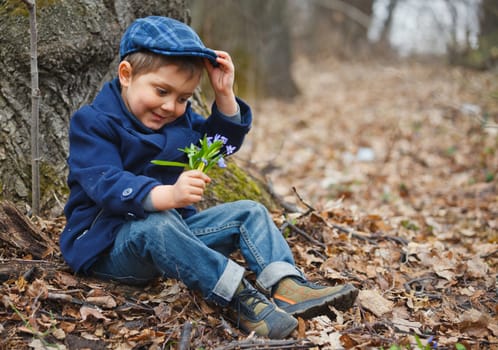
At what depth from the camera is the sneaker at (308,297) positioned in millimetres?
2631

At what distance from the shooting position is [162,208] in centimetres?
253

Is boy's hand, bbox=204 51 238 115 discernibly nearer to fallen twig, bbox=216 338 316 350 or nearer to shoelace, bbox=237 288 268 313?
shoelace, bbox=237 288 268 313

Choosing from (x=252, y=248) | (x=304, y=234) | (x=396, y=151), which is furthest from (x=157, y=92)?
(x=396, y=151)

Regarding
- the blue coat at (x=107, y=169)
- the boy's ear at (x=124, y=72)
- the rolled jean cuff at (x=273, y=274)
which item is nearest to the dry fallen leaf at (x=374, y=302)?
the rolled jean cuff at (x=273, y=274)

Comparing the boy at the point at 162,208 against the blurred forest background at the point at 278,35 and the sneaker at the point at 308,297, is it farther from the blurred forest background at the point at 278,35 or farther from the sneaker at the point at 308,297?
the blurred forest background at the point at 278,35

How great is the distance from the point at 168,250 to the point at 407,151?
229 inches

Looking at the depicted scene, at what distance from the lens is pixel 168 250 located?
8.44ft

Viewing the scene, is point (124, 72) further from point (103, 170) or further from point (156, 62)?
point (103, 170)

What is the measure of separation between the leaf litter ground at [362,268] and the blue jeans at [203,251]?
6.3 inches

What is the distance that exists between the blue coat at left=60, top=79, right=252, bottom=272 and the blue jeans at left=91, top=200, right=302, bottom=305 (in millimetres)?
101

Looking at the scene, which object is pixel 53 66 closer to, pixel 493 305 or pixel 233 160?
pixel 233 160

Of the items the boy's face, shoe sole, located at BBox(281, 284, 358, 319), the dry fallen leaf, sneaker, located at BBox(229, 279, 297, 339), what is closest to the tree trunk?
the boy's face

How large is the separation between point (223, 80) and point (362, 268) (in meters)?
1.52

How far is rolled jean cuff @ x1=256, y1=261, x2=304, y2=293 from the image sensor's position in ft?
9.05
